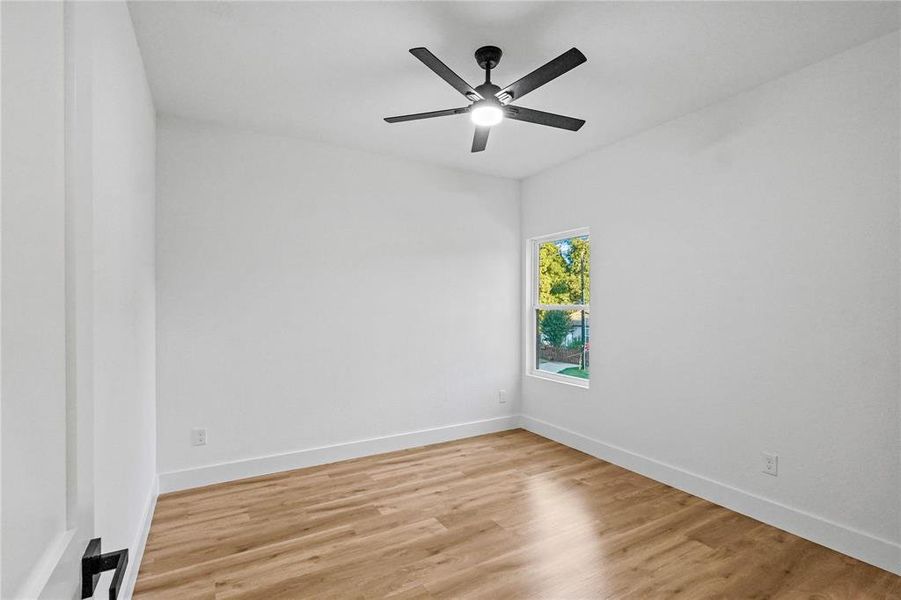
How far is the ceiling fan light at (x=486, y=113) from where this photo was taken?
2.37 metres

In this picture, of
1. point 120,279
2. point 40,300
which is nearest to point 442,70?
point 120,279

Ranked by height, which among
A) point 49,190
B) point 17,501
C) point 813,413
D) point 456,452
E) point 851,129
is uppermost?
point 851,129

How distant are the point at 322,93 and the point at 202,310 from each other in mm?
1757

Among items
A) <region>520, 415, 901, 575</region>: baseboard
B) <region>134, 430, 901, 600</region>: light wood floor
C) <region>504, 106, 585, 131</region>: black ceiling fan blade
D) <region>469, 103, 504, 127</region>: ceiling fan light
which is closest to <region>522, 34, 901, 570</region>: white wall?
<region>520, 415, 901, 575</region>: baseboard

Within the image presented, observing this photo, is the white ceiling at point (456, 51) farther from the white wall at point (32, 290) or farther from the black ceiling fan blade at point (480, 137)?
the white wall at point (32, 290)

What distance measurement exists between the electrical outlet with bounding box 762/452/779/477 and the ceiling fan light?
256cm

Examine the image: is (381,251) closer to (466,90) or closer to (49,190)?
(466,90)

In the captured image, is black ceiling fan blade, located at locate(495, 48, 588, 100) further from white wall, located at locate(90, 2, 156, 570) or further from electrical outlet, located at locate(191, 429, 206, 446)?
electrical outlet, located at locate(191, 429, 206, 446)

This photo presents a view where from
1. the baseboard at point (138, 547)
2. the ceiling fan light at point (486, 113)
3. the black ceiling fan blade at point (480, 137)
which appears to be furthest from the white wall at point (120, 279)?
the black ceiling fan blade at point (480, 137)

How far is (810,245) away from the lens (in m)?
2.54

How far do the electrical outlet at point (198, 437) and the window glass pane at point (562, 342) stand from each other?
3.09 meters

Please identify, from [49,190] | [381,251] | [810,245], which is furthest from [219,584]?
[810,245]

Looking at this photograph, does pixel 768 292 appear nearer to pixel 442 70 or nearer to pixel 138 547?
pixel 442 70

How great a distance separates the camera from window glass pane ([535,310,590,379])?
164 inches
